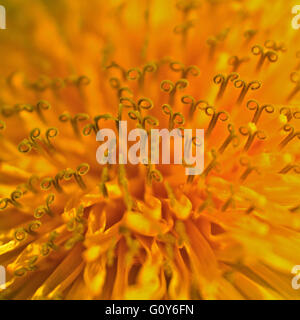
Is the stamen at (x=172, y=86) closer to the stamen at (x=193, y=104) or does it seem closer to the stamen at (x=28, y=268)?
the stamen at (x=193, y=104)

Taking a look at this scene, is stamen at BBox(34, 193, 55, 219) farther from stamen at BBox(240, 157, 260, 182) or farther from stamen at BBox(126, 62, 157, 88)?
stamen at BBox(240, 157, 260, 182)

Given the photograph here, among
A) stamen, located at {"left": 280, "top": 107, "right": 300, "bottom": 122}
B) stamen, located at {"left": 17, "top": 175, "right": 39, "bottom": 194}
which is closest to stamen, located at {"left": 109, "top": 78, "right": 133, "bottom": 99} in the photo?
stamen, located at {"left": 17, "top": 175, "right": 39, "bottom": 194}

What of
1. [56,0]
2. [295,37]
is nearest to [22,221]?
[56,0]

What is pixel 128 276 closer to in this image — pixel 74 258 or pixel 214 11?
pixel 74 258

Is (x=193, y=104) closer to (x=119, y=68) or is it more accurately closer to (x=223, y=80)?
(x=223, y=80)

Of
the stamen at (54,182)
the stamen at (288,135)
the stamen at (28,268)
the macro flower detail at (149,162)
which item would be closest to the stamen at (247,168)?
the macro flower detail at (149,162)
